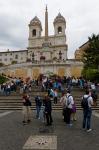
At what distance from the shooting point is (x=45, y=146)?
14.9 metres

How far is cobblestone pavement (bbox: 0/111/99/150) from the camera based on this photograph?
14883mm

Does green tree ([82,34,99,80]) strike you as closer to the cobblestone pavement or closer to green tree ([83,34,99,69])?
green tree ([83,34,99,69])

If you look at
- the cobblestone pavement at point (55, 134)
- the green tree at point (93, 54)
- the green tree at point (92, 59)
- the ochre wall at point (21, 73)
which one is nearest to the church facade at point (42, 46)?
the ochre wall at point (21, 73)

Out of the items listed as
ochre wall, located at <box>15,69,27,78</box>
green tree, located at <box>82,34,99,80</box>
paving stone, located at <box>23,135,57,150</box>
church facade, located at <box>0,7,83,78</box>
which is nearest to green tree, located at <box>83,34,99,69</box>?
green tree, located at <box>82,34,99,80</box>

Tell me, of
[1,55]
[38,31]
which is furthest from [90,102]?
[1,55]

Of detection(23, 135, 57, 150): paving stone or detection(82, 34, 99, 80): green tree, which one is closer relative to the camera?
detection(23, 135, 57, 150): paving stone

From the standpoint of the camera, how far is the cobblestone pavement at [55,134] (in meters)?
14.9

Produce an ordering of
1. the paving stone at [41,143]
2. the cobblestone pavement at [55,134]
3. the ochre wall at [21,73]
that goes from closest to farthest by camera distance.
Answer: the paving stone at [41,143]
the cobblestone pavement at [55,134]
the ochre wall at [21,73]

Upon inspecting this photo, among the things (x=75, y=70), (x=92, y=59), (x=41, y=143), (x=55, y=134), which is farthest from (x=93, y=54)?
(x=41, y=143)

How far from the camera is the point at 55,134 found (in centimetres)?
1777

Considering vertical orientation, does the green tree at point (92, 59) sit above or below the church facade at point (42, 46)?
→ below

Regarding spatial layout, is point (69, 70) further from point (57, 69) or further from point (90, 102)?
point (90, 102)

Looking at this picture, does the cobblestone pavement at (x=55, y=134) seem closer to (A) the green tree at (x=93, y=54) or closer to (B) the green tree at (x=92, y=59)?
(B) the green tree at (x=92, y=59)

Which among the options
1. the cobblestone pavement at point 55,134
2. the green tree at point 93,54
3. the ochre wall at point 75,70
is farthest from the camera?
the ochre wall at point 75,70
